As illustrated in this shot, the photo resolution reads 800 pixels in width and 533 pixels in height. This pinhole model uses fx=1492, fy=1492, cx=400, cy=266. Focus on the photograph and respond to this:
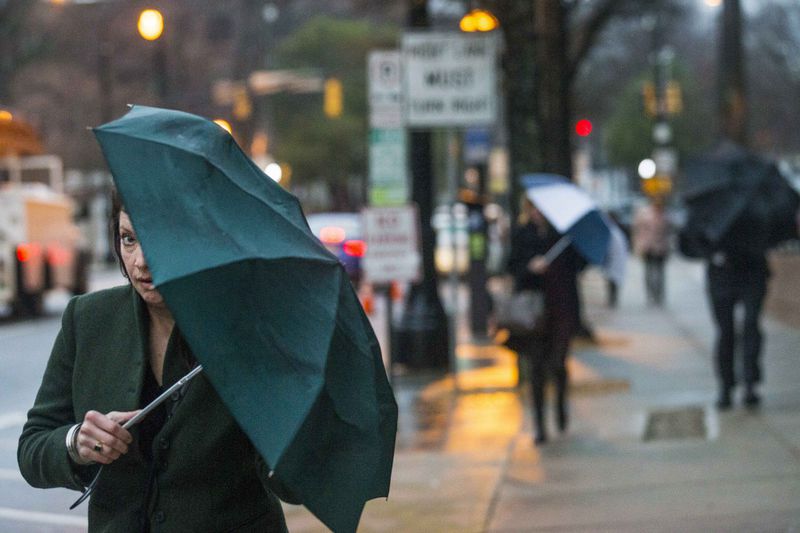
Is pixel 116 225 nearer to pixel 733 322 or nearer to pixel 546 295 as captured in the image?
pixel 546 295

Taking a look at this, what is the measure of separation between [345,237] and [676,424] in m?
21.1

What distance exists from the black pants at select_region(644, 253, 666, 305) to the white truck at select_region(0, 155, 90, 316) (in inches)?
394

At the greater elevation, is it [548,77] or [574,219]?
[548,77]

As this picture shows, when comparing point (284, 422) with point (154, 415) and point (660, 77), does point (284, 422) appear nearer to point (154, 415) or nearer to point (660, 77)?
point (154, 415)

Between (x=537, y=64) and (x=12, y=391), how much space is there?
608cm

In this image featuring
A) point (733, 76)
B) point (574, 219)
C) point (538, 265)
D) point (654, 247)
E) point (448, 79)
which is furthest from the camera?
point (654, 247)

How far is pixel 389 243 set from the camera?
13391mm

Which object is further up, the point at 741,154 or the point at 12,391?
the point at 741,154

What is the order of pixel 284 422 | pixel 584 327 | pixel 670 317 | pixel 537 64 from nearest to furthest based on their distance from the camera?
pixel 284 422, pixel 537 64, pixel 584 327, pixel 670 317

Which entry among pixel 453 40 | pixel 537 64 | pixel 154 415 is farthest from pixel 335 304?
pixel 537 64

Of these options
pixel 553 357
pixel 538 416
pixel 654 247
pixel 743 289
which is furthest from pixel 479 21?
pixel 654 247

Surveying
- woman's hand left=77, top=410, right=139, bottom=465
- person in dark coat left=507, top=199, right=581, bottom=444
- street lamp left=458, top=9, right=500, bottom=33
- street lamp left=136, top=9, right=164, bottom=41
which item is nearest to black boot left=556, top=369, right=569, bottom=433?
person in dark coat left=507, top=199, right=581, bottom=444

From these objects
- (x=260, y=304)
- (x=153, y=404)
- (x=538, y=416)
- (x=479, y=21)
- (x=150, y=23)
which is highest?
(x=150, y=23)

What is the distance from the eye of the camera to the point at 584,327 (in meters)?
Result: 17.6
